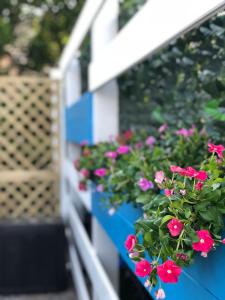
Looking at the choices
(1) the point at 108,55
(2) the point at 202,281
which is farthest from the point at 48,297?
(2) the point at 202,281

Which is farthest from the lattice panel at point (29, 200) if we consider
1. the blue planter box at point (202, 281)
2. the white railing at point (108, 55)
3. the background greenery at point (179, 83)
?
the blue planter box at point (202, 281)

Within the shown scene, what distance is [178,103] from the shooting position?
5.65ft

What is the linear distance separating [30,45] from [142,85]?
199 inches

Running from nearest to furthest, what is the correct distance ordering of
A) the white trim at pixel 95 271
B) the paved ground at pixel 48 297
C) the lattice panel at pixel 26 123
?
the white trim at pixel 95 271 → the paved ground at pixel 48 297 → the lattice panel at pixel 26 123

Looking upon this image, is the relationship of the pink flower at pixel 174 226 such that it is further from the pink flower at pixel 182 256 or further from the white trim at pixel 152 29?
the white trim at pixel 152 29

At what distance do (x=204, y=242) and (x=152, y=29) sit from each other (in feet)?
2.54

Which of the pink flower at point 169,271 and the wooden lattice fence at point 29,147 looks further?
the wooden lattice fence at point 29,147

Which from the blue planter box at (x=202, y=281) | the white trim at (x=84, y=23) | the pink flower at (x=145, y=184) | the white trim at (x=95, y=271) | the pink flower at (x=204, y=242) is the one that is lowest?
the white trim at (x=95, y=271)

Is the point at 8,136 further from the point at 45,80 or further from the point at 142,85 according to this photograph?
the point at 142,85

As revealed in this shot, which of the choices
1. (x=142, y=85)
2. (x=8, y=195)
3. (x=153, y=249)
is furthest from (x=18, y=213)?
(x=153, y=249)

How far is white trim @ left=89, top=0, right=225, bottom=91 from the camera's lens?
3.55ft

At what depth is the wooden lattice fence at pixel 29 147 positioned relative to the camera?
448cm

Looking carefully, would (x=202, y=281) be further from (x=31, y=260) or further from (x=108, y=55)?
(x=31, y=260)

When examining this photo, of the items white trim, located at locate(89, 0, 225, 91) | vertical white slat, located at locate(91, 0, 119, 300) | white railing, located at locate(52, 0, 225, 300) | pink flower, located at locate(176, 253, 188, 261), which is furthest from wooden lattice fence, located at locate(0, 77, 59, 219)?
pink flower, located at locate(176, 253, 188, 261)
